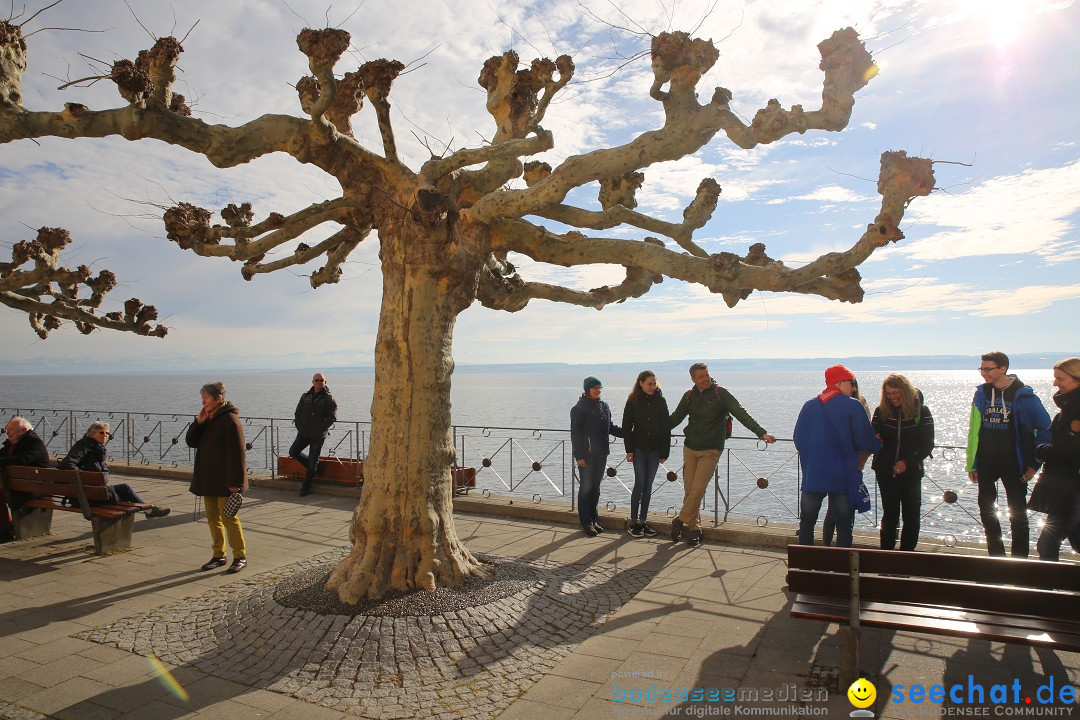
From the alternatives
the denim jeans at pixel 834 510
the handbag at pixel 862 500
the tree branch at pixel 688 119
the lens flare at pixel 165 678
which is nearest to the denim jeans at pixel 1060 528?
the handbag at pixel 862 500

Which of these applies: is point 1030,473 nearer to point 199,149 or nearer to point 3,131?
point 199,149

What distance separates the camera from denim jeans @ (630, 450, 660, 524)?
7.94 meters

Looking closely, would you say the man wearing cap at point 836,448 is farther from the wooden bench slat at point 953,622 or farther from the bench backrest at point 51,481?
the bench backrest at point 51,481

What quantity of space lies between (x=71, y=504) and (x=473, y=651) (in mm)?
5645

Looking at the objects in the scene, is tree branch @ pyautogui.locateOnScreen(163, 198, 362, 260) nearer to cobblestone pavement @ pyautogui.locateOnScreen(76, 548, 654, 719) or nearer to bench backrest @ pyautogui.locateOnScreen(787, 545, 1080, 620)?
cobblestone pavement @ pyautogui.locateOnScreen(76, 548, 654, 719)

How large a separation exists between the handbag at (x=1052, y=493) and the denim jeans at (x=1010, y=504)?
8.7 inches

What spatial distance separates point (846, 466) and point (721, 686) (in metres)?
2.45

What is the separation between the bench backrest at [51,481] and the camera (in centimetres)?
730

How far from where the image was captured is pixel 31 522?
799 centimetres

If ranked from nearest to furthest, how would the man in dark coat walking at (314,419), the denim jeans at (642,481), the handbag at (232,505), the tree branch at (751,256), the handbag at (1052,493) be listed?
the tree branch at (751,256), the handbag at (1052,493), the handbag at (232,505), the denim jeans at (642,481), the man in dark coat walking at (314,419)

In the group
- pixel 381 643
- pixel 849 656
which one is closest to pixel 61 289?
pixel 381 643

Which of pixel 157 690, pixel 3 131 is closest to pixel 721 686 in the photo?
pixel 157 690

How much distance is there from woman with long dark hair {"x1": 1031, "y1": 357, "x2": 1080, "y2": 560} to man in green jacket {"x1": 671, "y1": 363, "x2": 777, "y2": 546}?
2541mm

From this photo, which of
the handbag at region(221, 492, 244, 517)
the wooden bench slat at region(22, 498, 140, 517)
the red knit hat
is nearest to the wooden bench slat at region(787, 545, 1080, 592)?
the red knit hat
